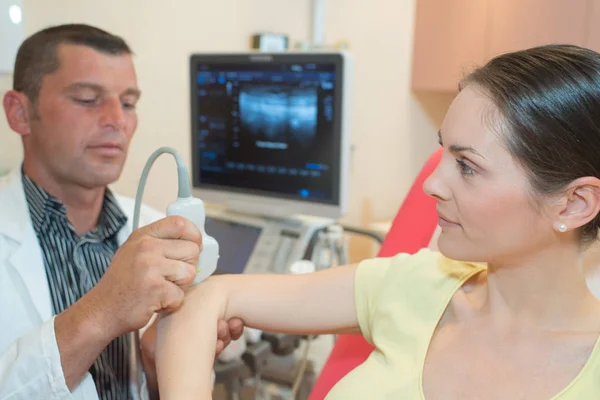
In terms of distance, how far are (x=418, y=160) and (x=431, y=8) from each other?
2.96ft

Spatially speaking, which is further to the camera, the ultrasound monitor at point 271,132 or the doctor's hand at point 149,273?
the ultrasound monitor at point 271,132

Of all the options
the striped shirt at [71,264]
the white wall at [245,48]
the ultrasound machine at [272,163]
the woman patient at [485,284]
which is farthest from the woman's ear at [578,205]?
the white wall at [245,48]

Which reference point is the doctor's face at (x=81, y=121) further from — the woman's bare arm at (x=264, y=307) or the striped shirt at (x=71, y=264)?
the woman's bare arm at (x=264, y=307)

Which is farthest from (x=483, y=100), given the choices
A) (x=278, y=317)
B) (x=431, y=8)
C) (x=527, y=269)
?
(x=431, y=8)

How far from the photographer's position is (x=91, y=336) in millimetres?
1004

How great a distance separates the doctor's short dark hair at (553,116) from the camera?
0.86 metres

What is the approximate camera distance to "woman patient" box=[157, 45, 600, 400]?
2.90 feet

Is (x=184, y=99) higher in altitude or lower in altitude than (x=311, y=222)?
higher

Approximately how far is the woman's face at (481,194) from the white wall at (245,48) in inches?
60.0

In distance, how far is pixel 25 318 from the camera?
126cm

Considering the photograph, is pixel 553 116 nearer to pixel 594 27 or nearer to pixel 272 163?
pixel 272 163

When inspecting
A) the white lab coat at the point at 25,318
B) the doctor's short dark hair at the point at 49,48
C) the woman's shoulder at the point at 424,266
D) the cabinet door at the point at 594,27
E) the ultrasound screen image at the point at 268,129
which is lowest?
the white lab coat at the point at 25,318

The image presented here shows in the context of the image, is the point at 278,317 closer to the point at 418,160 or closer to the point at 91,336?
the point at 91,336

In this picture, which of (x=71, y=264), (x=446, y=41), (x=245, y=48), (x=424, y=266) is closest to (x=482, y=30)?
(x=446, y=41)
